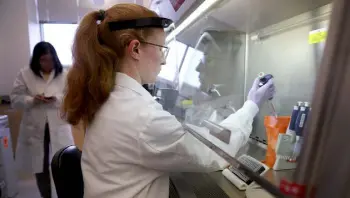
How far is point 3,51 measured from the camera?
3166 millimetres

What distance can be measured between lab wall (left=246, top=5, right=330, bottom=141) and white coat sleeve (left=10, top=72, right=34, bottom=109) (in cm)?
197

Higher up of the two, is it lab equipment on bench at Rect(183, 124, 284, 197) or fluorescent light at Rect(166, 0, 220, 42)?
fluorescent light at Rect(166, 0, 220, 42)

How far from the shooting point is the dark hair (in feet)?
7.01

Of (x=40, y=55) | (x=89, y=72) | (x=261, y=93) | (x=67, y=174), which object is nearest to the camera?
(x=89, y=72)

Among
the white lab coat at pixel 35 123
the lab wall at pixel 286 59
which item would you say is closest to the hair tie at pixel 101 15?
the lab wall at pixel 286 59

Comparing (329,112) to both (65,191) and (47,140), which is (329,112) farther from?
(47,140)

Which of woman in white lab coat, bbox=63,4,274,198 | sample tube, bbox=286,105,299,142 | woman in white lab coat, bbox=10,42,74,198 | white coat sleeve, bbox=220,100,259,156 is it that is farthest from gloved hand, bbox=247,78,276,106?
woman in white lab coat, bbox=10,42,74,198

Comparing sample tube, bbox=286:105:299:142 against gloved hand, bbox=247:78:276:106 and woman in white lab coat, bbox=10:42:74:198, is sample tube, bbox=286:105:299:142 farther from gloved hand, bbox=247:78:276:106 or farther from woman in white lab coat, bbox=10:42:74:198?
woman in white lab coat, bbox=10:42:74:198

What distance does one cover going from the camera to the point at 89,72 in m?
0.77

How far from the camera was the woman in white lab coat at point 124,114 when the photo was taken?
27.6 inches

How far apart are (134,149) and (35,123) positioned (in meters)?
1.92

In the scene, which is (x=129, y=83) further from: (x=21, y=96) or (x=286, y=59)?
(x=21, y=96)

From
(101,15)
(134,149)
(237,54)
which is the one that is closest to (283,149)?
(134,149)

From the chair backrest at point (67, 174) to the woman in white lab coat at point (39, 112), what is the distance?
56.6 inches
